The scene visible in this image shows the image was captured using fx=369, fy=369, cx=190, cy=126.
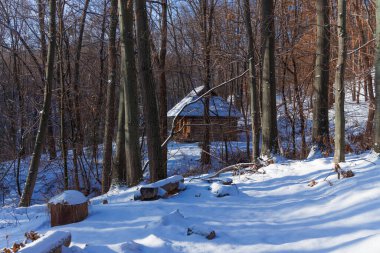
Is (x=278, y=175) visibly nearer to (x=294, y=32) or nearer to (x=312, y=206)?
(x=312, y=206)

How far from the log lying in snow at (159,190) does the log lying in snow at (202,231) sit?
1.82m

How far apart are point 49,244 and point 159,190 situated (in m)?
2.88

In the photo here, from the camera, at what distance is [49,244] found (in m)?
3.24

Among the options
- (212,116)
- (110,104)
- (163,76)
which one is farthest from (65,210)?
(212,116)

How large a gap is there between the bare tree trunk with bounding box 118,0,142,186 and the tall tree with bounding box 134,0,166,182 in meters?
0.64

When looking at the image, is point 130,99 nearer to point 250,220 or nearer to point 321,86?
point 250,220

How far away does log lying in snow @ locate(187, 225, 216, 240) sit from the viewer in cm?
409

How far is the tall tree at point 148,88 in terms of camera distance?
774 centimetres

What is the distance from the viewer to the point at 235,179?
300 inches

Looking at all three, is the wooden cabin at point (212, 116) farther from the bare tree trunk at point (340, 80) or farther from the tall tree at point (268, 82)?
the bare tree trunk at point (340, 80)

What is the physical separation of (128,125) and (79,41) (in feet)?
33.8

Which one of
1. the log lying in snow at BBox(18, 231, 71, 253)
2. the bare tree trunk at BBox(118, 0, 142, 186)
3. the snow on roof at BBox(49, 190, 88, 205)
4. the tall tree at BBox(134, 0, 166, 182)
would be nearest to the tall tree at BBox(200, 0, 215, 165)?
the bare tree trunk at BBox(118, 0, 142, 186)

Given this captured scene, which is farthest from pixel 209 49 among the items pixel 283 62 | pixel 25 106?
pixel 25 106

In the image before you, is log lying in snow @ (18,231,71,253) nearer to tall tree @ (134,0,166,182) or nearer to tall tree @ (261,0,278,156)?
tall tree @ (134,0,166,182)
